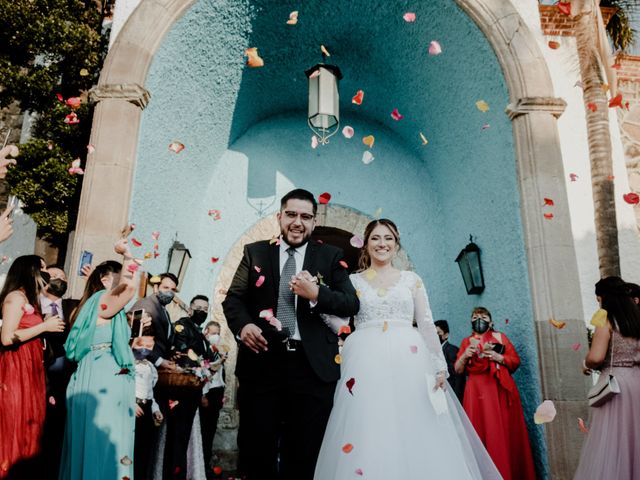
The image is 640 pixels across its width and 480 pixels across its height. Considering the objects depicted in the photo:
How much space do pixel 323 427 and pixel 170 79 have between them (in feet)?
15.8

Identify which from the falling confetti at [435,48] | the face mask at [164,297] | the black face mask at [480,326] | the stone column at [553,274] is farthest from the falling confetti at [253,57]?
the black face mask at [480,326]

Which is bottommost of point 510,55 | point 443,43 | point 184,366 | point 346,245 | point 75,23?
point 184,366

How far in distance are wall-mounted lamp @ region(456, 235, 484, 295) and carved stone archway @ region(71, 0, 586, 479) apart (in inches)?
44.4

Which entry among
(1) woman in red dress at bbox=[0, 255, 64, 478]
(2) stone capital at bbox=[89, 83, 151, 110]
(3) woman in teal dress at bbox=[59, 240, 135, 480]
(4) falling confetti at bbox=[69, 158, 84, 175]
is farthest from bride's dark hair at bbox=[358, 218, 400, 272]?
(4) falling confetti at bbox=[69, 158, 84, 175]

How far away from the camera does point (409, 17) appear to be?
6.16 m

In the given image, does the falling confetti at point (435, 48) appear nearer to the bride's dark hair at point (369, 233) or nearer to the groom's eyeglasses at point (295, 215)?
the bride's dark hair at point (369, 233)

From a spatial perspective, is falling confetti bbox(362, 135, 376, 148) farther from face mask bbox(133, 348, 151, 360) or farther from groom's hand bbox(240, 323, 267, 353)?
groom's hand bbox(240, 323, 267, 353)

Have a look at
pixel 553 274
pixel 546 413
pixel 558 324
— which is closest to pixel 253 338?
pixel 546 413

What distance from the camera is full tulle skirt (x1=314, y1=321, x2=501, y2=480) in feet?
9.96

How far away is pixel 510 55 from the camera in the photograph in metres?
5.90

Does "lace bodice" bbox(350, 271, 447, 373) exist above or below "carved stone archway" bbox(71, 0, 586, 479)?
below

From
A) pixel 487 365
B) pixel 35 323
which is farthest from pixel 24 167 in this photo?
pixel 487 365

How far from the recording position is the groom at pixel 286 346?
274 centimetres

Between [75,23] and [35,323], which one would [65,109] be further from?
[35,323]
